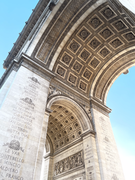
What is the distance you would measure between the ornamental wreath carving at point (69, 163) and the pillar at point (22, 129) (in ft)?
16.4

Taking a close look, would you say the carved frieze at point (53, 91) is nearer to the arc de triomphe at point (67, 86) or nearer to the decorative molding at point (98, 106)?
the arc de triomphe at point (67, 86)

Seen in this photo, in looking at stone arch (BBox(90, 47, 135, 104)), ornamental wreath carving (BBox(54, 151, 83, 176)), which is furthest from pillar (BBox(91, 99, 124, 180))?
ornamental wreath carving (BBox(54, 151, 83, 176))

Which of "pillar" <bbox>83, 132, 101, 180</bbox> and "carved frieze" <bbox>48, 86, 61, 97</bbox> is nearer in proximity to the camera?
"pillar" <bbox>83, 132, 101, 180</bbox>

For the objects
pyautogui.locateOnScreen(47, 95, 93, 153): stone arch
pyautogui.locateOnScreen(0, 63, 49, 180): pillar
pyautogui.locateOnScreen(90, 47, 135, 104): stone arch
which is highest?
pyautogui.locateOnScreen(90, 47, 135, 104): stone arch

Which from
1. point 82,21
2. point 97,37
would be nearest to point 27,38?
point 82,21

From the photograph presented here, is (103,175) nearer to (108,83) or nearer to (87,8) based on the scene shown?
(108,83)

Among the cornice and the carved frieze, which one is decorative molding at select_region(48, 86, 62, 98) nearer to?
the carved frieze

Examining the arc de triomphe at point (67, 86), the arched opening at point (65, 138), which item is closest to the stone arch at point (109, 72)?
the arc de triomphe at point (67, 86)

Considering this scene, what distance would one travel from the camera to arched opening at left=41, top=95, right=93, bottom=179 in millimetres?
11258

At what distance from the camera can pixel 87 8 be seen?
12094 millimetres

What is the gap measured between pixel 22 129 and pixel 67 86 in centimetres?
637

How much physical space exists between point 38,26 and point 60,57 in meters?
3.39

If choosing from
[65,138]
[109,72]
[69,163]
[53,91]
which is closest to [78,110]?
[53,91]

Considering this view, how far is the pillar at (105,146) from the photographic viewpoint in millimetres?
9586
